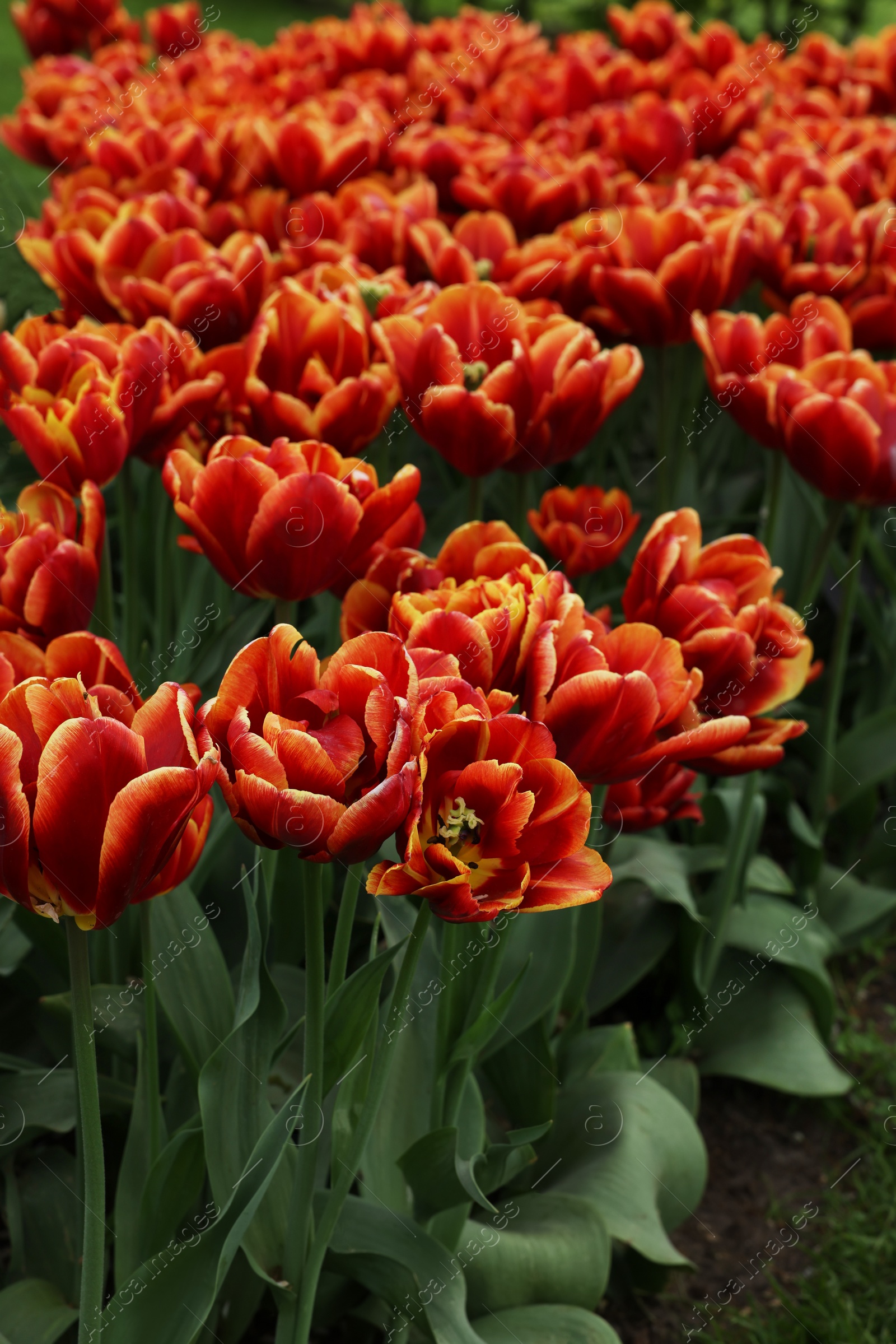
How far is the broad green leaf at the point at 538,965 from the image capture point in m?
1.85

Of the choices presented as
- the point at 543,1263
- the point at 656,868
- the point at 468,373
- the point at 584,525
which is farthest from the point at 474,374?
the point at 543,1263

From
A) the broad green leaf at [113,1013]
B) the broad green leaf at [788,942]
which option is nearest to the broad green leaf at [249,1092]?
the broad green leaf at [113,1013]

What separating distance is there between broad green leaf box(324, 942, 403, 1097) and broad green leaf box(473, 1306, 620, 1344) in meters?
0.51

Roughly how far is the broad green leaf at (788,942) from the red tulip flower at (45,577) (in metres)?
1.49

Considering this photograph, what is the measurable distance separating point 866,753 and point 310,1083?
182 centimetres

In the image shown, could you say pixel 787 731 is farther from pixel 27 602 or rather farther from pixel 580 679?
pixel 27 602

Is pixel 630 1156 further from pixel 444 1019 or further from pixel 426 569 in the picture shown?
pixel 426 569

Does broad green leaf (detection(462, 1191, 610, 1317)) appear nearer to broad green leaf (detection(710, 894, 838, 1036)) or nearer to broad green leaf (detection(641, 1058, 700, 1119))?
broad green leaf (detection(641, 1058, 700, 1119))

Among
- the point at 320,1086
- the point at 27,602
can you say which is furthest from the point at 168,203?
the point at 320,1086

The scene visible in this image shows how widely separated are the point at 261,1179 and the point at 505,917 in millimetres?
432

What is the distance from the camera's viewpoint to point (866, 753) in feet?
9.14

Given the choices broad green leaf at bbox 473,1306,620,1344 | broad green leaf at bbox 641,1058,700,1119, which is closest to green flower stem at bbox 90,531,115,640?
broad green leaf at bbox 473,1306,620,1344

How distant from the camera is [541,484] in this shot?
295cm

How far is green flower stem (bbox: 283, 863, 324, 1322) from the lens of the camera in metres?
1.20
